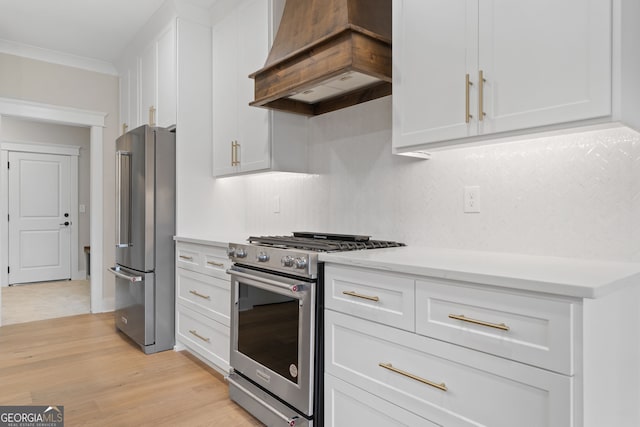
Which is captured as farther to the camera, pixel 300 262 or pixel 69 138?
pixel 69 138

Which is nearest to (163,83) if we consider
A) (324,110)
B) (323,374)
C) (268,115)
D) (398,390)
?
(268,115)

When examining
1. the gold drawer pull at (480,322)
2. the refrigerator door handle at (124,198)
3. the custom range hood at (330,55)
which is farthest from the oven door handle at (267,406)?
the refrigerator door handle at (124,198)

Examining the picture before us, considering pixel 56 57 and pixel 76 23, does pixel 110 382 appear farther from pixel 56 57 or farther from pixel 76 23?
pixel 56 57

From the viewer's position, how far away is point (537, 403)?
3.75 ft

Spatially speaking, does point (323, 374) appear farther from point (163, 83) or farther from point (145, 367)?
point (163, 83)

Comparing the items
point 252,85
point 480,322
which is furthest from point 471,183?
point 252,85

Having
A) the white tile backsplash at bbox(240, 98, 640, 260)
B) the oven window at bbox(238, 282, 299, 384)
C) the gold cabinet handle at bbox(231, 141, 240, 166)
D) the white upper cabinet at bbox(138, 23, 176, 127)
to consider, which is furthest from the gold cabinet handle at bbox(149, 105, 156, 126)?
the oven window at bbox(238, 282, 299, 384)

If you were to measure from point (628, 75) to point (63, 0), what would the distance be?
385cm

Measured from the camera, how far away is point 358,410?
1688 millimetres

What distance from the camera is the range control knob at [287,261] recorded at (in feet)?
6.43

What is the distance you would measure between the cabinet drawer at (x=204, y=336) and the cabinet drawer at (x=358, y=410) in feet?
3.50

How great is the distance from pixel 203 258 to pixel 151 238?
66cm

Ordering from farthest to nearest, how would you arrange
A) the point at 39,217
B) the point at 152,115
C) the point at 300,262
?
the point at 39,217, the point at 152,115, the point at 300,262

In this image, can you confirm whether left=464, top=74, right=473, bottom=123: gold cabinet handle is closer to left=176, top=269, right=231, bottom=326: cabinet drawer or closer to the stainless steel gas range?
the stainless steel gas range
